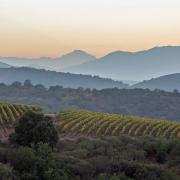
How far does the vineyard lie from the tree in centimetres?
904

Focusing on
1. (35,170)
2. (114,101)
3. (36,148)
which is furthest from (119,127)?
(114,101)

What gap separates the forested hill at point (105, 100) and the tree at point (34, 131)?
112988 millimetres

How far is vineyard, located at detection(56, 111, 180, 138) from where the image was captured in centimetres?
3547

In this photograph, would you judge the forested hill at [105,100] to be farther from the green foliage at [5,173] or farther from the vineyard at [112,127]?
the green foliage at [5,173]

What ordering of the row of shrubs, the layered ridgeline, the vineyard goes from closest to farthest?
the row of shrubs, the layered ridgeline, the vineyard

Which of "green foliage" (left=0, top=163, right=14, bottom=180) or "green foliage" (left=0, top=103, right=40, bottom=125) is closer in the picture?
"green foliage" (left=0, top=163, right=14, bottom=180)

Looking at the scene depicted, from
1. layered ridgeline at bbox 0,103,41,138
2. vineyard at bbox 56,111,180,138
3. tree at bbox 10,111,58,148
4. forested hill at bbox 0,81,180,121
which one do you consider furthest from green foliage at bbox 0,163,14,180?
forested hill at bbox 0,81,180,121

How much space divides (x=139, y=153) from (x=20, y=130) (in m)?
7.35

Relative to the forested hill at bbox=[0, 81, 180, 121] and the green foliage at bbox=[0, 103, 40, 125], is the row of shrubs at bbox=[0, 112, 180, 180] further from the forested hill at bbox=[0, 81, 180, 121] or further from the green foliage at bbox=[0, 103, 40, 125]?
the forested hill at bbox=[0, 81, 180, 121]

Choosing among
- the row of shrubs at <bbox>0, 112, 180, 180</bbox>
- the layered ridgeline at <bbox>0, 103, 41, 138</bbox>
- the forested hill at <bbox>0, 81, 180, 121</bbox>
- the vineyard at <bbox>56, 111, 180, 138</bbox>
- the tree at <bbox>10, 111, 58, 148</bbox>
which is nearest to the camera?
the row of shrubs at <bbox>0, 112, 180, 180</bbox>

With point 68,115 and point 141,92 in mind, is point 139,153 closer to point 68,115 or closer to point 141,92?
point 68,115

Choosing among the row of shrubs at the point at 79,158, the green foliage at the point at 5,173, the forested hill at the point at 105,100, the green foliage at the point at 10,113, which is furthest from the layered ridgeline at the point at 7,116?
the forested hill at the point at 105,100

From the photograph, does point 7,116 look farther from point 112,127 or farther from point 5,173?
point 5,173

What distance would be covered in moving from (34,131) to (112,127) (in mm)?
13341
